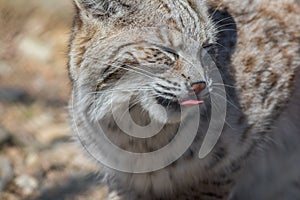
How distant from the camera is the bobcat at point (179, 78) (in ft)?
12.4

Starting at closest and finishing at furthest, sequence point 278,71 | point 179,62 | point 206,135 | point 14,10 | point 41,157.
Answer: point 179,62, point 206,135, point 278,71, point 41,157, point 14,10

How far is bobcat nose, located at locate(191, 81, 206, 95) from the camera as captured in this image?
3666mm

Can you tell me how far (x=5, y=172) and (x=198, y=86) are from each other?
2.20m

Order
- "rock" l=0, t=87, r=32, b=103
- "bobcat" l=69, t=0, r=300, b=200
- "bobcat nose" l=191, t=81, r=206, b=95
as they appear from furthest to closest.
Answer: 1. "rock" l=0, t=87, r=32, b=103
2. "bobcat" l=69, t=0, r=300, b=200
3. "bobcat nose" l=191, t=81, r=206, b=95

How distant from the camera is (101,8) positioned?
152 inches

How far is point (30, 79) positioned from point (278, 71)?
2.61m

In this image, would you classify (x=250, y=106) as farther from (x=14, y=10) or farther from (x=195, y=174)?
(x=14, y=10)

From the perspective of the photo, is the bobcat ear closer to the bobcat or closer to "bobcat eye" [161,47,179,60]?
the bobcat

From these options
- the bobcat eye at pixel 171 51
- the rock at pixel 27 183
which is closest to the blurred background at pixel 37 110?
the rock at pixel 27 183

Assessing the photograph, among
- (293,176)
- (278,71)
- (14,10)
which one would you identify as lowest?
(293,176)

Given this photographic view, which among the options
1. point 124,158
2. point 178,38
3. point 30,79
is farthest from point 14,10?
point 178,38

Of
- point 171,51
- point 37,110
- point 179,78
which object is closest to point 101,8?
point 171,51

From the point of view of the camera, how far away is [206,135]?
14.1 feet

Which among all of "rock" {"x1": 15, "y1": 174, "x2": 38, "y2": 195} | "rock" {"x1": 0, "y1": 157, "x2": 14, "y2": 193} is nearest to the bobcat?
"rock" {"x1": 15, "y1": 174, "x2": 38, "y2": 195}
